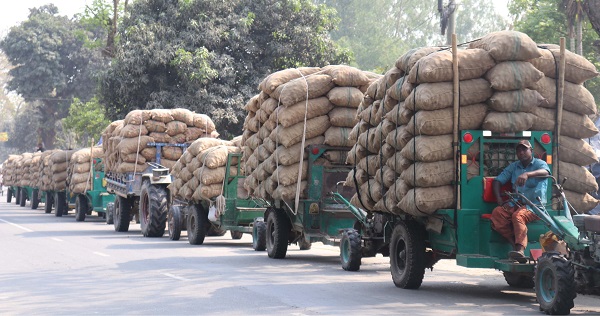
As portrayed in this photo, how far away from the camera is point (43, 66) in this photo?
247 feet

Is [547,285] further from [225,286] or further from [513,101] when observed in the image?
[225,286]

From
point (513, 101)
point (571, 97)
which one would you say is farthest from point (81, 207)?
point (513, 101)

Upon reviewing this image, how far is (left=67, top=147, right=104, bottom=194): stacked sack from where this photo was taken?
34875mm

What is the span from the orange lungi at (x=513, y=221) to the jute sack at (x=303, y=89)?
6.42 metres

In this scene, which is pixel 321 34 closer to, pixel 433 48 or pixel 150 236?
pixel 150 236

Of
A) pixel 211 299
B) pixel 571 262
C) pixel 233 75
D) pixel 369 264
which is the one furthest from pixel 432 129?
pixel 233 75

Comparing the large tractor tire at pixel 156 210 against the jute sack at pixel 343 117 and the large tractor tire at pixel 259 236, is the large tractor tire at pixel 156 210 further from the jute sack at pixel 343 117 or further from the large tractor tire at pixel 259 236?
the jute sack at pixel 343 117

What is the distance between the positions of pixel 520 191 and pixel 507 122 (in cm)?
93

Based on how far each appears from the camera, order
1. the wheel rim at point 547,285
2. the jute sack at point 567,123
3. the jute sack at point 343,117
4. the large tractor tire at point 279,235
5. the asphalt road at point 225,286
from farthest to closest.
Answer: the large tractor tire at point 279,235
the jute sack at point 343,117
the jute sack at point 567,123
the asphalt road at point 225,286
the wheel rim at point 547,285

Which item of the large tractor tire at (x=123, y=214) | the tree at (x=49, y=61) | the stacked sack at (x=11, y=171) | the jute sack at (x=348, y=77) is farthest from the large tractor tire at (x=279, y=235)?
the tree at (x=49, y=61)

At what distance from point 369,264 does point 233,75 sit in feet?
74.5

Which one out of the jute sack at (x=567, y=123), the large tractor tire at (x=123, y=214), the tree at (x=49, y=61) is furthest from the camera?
the tree at (x=49, y=61)

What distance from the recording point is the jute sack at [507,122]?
12.2m

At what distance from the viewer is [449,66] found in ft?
40.3
